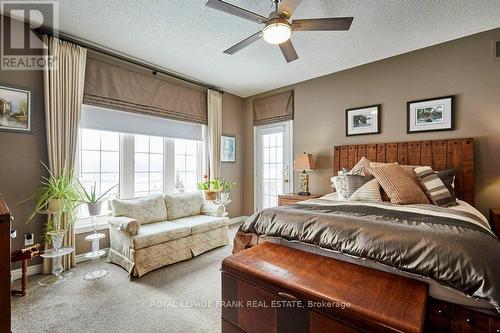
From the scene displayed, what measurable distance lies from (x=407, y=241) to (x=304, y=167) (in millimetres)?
2560

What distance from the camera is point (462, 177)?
280 cm

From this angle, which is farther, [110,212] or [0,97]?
[110,212]

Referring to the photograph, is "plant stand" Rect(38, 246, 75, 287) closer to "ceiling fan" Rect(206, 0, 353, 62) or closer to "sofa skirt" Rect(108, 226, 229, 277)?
"sofa skirt" Rect(108, 226, 229, 277)

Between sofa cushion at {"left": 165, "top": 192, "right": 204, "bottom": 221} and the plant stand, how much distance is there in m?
1.24

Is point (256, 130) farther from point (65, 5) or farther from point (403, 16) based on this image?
point (65, 5)

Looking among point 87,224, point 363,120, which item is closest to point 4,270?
point 87,224

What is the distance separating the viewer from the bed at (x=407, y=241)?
1.12 m

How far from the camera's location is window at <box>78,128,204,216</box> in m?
3.11

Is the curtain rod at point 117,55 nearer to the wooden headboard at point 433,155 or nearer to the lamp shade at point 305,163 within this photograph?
the lamp shade at point 305,163

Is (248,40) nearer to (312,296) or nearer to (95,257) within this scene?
(312,296)

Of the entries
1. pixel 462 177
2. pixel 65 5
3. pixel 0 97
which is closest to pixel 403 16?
pixel 462 177

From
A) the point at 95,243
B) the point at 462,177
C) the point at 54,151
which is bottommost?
the point at 95,243

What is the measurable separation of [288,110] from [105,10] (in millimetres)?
3161

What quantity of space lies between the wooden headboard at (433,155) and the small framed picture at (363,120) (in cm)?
24
